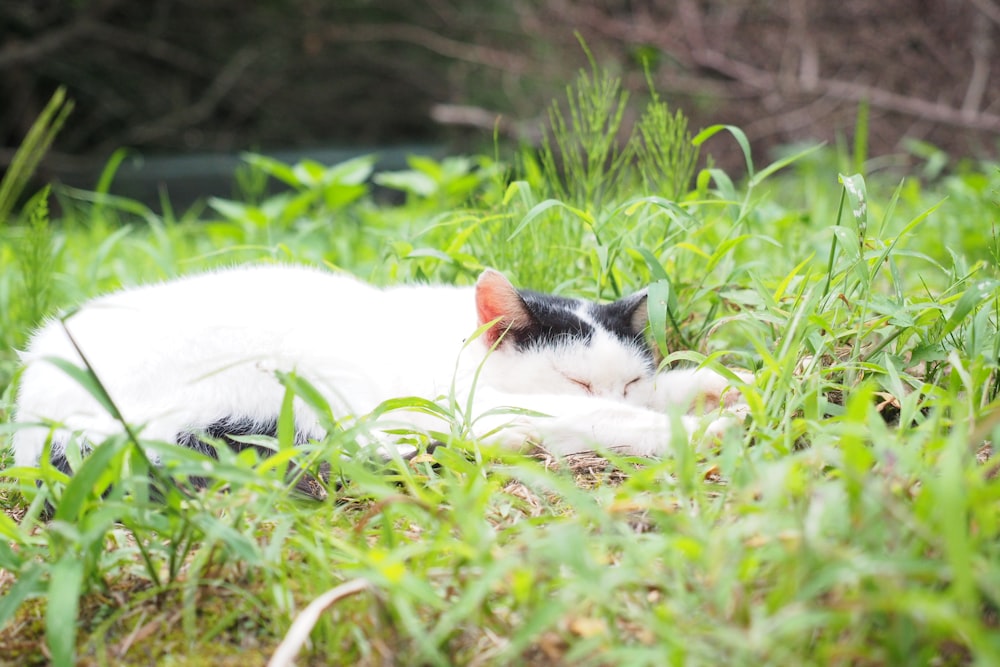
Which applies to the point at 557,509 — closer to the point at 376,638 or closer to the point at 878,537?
the point at 376,638

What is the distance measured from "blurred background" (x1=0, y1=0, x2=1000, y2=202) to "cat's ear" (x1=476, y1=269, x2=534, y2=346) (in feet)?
6.48

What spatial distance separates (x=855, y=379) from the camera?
1.60 metres

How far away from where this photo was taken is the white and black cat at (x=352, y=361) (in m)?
1.60

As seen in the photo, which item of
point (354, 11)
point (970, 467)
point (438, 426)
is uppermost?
point (354, 11)

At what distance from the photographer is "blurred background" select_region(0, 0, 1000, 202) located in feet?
14.5

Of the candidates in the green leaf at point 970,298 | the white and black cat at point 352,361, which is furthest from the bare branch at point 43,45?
the green leaf at point 970,298

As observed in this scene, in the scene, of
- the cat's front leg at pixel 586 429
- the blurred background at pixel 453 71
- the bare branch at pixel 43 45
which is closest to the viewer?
the cat's front leg at pixel 586 429

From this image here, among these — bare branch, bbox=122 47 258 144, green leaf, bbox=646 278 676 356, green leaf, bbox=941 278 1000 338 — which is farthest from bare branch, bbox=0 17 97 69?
green leaf, bbox=941 278 1000 338

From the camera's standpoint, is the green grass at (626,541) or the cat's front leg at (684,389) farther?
the cat's front leg at (684,389)

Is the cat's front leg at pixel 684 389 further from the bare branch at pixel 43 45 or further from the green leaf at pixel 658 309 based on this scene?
the bare branch at pixel 43 45

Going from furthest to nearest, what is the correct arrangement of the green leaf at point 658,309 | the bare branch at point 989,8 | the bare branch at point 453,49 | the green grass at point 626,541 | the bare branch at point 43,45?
the bare branch at point 43,45 < the bare branch at point 453,49 < the bare branch at point 989,8 < the green leaf at point 658,309 < the green grass at point 626,541

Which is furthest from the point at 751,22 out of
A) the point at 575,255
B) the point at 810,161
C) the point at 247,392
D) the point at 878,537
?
the point at 878,537

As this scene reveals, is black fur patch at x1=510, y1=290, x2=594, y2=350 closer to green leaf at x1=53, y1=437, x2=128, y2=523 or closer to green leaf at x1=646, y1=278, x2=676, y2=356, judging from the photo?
green leaf at x1=646, y1=278, x2=676, y2=356

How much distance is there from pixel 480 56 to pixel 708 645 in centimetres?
471
